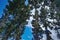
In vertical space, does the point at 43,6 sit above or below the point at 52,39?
above

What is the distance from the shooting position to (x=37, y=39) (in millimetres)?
30062

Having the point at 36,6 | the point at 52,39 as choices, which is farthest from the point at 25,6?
the point at 52,39

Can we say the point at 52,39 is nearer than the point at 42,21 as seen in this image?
Yes

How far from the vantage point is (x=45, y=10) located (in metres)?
31.8

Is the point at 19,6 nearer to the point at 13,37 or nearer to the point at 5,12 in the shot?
the point at 5,12

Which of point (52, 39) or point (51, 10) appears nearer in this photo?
point (52, 39)

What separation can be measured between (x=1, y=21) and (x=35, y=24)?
6435 millimetres

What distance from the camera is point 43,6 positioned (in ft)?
105

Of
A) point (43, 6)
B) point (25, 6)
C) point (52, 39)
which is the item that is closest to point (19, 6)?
point (25, 6)

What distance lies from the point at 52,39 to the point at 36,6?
710 centimetres

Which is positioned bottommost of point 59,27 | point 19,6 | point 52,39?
point 52,39

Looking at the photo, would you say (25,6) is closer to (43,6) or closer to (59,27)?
(43,6)

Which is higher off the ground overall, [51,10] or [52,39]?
[51,10]

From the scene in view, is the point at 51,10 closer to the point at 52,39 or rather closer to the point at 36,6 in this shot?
the point at 36,6
